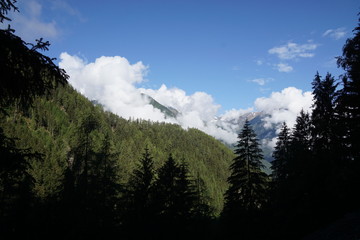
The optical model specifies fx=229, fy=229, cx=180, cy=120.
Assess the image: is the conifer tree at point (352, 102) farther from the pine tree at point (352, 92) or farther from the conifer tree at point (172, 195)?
the conifer tree at point (172, 195)

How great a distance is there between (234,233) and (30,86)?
72.4ft

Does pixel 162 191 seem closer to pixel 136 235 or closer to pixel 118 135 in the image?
pixel 136 235

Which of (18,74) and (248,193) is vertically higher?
(18,74)

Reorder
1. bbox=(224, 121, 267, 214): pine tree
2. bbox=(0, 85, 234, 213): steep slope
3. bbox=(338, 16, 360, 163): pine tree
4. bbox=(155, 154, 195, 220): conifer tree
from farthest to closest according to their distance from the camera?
bbox=(0, 85, 234, 213): steep slope, bbox=(155, 154, 195, 220): conifer tree, bbox=(224, 121, 267, 214): pine tree, bbox=(338, 16, 360, 163): pine tree

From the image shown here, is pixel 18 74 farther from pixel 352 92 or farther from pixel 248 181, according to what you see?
pixel 248 181

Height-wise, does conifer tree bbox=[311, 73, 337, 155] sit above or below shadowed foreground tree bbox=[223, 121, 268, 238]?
above

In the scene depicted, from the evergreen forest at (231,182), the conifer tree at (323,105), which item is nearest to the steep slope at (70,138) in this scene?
the evergreen forest at (231,182)

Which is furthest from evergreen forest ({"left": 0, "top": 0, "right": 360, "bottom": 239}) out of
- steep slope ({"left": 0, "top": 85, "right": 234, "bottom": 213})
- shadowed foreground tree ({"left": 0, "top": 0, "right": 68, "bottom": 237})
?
steep slope ({"left": 0, "top": 85, "right": 234, "bottom": 213})

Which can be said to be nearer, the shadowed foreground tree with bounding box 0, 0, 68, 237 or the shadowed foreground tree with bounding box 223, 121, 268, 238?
the shadowed foreground tree with bounding box 0, 0, 68, 237

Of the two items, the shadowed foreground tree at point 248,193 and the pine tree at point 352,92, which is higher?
the pine tree at point 352,92

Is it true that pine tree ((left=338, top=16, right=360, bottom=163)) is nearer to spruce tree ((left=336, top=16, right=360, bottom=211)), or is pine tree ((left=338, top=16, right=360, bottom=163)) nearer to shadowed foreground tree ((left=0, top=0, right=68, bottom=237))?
spruce tree ((left=336, top=16, right=360, bottom=211))

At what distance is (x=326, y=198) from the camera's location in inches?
717

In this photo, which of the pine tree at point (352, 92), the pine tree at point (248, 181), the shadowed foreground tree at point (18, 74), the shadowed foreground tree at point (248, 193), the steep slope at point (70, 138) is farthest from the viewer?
the steep slope at point (70, 138)

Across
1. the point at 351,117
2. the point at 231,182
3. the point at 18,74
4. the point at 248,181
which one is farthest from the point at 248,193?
the point at 18,74
